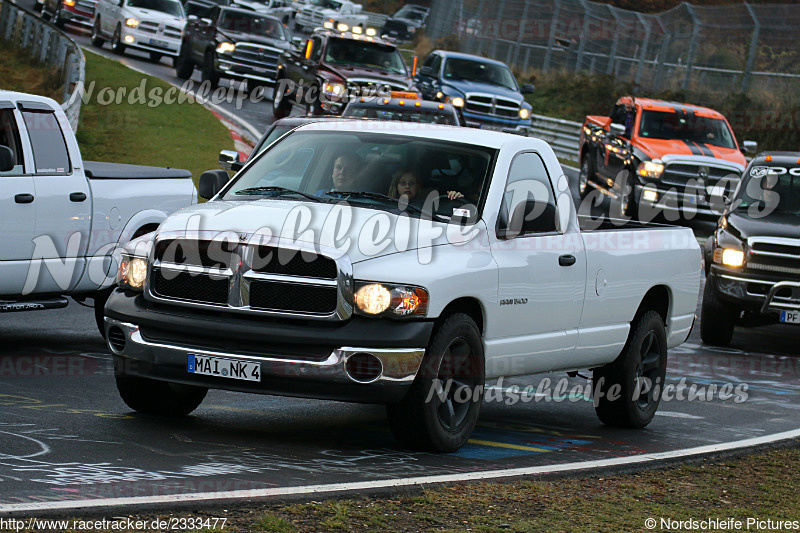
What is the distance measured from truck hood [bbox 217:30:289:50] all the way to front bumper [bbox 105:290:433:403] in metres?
27.9

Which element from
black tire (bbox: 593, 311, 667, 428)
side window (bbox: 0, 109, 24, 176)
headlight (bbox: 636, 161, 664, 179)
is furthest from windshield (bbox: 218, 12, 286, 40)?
black tire (bbox: 593, 311, 667, 428)

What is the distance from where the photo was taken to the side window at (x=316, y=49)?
93.2 feet

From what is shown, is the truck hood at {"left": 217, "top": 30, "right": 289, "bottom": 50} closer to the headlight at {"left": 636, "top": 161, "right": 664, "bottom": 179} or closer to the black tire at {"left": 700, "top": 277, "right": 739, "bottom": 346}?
the headlight at {"left": 636, "top": 161, "right": 664, "bottom": 179}

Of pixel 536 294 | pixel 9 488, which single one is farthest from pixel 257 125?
pixel 9 488

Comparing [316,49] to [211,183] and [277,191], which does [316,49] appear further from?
[277,191]

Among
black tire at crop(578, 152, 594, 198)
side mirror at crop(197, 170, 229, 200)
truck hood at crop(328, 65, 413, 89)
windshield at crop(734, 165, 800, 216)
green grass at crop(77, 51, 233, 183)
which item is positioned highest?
side mirror at crop(197, 170, 229, 200)

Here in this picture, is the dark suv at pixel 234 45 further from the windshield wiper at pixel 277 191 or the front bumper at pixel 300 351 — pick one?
the front bumper at pixel 300 351

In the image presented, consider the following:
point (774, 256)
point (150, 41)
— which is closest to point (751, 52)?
point (150, 41)

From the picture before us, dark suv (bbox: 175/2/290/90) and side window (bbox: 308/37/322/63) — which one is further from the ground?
side window (bbox: 308/37/322/63)

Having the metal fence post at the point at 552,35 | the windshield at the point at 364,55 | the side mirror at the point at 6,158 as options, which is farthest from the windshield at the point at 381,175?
the metal fence post at the point at 552,35

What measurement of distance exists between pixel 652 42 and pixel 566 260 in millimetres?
35068

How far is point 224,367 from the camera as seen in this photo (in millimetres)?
7613

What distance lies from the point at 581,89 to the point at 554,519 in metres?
39.9

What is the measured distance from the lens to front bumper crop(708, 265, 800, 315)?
14422 millimetres
